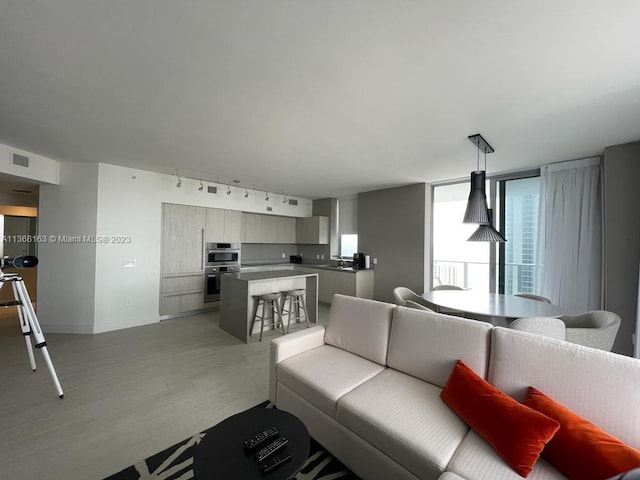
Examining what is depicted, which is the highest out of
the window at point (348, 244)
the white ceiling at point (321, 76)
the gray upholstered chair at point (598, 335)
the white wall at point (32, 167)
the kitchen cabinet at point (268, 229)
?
the white ceiling at point (321, 76)

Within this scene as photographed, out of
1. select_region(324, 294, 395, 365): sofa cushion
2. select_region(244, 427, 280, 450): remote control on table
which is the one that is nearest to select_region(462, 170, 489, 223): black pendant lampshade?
select_region(324, 294, 395, 365): sofa cushion

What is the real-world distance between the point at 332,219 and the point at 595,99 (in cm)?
530

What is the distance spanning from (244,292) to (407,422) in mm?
2949

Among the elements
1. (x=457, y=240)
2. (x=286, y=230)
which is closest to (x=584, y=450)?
(x=457, y=240)

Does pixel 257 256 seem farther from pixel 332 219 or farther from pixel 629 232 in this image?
pixel 629 232

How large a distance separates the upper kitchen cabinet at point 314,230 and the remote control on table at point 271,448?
18.7ft

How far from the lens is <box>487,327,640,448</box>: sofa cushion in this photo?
1.29 metres

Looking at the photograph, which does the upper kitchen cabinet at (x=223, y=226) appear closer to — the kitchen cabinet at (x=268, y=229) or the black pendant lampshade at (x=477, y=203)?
the kitchen cabinet at (x=268, y=229)

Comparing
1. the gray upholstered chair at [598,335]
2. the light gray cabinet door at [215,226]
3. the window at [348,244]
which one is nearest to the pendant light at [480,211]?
the gray upholstered chair at [598,335]

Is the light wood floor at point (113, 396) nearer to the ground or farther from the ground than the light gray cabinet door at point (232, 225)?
nearer to the ground

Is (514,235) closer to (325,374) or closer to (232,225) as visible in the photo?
(325,374)

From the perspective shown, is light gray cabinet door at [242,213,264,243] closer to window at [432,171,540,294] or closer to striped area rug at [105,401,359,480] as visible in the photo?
window at [432,171,540,294]

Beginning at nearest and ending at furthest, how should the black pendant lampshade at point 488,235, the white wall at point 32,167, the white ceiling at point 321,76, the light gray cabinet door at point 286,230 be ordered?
the white ceiling at point 321,76 → the black pendant lampshade at point 488,235 → the white wall at point 32,167 → the light gray cabinet door at point 286,230

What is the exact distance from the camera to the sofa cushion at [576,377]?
129 centimetres
